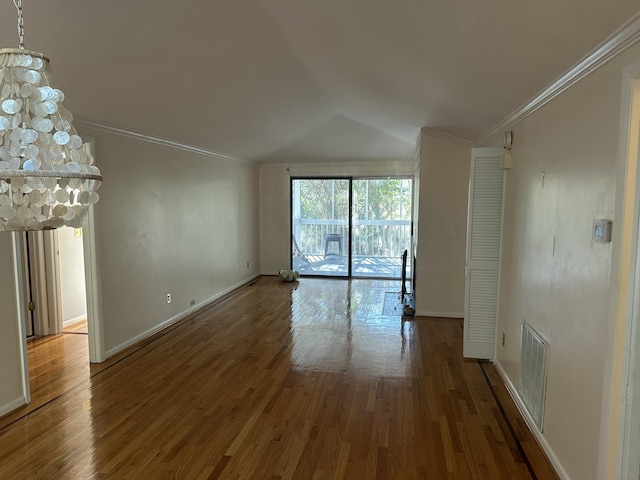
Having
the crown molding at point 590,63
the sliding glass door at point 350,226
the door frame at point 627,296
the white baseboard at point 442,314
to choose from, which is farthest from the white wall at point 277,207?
the door frame at point 627,296

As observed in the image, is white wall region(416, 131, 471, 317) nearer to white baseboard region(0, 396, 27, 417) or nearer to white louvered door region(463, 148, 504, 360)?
white louvered door region(463, 148, 504, 360)

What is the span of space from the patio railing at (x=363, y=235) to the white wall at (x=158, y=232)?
1.62 meters

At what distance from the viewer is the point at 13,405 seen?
2.98 meters

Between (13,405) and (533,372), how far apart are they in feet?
11.8

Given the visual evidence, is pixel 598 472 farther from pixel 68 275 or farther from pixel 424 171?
pixel 68 275

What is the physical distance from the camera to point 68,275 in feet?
16.8

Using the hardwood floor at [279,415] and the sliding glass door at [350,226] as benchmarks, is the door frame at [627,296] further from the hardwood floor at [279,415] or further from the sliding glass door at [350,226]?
the sliding glass door at [350,226]

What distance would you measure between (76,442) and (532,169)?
3.46 meters

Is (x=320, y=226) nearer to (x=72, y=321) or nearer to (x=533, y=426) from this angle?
(x=72, y=321)

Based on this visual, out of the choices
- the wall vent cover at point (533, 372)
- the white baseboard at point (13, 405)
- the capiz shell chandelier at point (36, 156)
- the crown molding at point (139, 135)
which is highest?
the crown molding at point (139, 135)

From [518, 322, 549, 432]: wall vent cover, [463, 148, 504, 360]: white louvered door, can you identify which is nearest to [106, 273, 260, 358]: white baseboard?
[463, 148, 504, 360]: white louvered door

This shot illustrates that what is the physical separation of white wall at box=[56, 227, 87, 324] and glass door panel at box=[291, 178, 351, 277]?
3.84 meters

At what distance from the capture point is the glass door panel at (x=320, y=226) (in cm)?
794

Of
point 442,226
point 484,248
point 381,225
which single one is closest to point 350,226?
point 381,225
